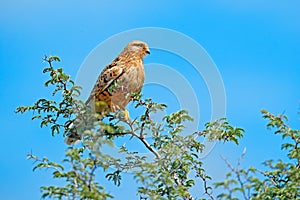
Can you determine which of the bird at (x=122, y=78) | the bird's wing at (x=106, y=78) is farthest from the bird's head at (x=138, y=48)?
the bird's wing at (x=106, y=78)

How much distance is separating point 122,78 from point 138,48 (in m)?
0.76

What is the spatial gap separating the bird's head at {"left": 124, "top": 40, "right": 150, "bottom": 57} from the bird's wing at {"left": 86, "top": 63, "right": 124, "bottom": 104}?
45 cm

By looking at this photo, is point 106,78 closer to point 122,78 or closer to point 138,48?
point 122,78

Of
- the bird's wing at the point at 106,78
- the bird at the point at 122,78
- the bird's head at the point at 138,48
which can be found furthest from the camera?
the bird's head at the point at 138,48

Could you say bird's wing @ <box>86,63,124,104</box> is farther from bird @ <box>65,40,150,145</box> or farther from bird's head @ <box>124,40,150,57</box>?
bird's head @ <box>124,40,150,57</box>

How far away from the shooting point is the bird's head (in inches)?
304

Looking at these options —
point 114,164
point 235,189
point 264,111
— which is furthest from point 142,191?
point 264,111

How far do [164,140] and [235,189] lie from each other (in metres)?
1.67

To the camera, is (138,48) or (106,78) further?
(138,48)

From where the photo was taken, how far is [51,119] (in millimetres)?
5547

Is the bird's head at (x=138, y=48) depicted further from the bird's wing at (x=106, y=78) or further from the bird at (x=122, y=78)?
the bird's wing at (x=106, y=78)

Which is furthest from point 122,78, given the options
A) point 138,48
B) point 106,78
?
point 138,48

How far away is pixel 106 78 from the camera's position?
7.18 meters

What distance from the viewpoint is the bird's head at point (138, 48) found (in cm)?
772
